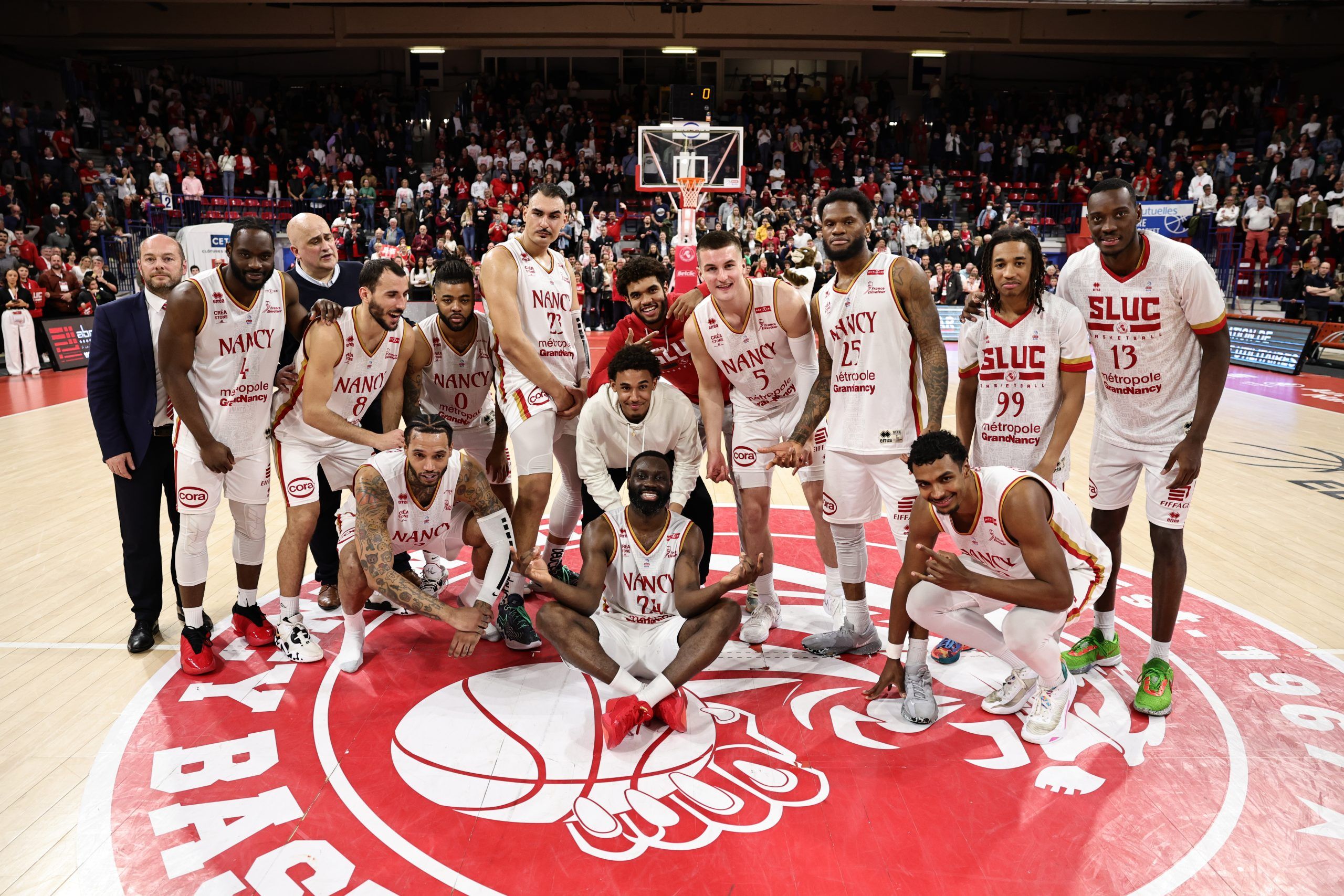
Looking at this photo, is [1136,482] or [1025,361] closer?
[1025,361]

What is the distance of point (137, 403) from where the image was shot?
186 inches

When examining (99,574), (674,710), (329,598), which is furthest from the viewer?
(99,574)

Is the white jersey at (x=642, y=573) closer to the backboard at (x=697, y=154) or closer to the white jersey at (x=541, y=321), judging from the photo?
the white jersey at (x=541, y=321)

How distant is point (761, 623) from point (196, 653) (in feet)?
10.1

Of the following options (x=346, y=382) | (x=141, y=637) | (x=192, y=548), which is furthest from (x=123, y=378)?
(x=141, y=637)

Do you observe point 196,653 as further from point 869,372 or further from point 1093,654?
point 1093,654

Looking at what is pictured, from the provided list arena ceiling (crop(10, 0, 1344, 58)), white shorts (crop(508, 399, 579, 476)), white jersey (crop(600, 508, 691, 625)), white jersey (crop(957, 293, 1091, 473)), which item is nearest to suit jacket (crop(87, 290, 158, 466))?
white shorts (crop(508, 399, 579, 476))

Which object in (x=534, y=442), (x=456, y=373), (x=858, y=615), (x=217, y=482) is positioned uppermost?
(x=456, y=373)

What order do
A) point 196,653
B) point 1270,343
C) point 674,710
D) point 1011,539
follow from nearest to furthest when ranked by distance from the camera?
point 1011,539
point 674,710
point 196,653
point 1270,343

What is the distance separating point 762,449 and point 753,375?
448mm

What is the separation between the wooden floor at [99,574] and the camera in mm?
3695

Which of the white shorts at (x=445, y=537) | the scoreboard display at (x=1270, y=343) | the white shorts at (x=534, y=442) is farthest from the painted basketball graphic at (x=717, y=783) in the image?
the scoreboard display at (x=1270, y=343)

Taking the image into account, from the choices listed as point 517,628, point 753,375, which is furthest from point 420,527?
point 753,375

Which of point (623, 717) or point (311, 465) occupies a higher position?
point (311, 465)
